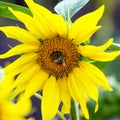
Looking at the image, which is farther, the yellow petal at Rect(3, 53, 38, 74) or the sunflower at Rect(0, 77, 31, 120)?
the yellow petal at Rect(3, 53, 38, 74)

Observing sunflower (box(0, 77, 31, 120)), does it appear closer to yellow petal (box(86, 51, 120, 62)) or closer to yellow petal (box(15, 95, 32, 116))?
yellow petal (box(15, 95, 32, 116))

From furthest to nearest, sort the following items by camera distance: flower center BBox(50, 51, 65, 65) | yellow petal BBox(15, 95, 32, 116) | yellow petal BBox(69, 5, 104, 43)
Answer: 1. flower center BBox(50, 51, 65, 65)
2. yellow petal BBox(69, 5, 104, 43)
3. yellow petal BBox(15, 95, 32, 116)

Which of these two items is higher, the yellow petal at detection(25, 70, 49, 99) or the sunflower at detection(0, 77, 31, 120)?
the sunflower at detection(0, 77, 31, 120)

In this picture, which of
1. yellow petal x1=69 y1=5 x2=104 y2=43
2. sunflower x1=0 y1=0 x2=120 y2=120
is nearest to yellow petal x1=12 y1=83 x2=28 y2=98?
sunflower x1=0 y1=0 x2=120 y2=120

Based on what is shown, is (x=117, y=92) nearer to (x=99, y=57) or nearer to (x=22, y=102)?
(x=99, y=57)

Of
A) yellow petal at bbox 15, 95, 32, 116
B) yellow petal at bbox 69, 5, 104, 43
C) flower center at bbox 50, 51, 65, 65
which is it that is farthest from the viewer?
flower center at bbox 50, 51, 65, 65

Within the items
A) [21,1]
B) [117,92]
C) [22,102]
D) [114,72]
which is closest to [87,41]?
[22,102]

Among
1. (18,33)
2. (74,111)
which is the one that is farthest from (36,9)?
(74,111)

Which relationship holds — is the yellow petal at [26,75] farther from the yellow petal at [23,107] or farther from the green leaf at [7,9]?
the yellow petal at [23,107]
